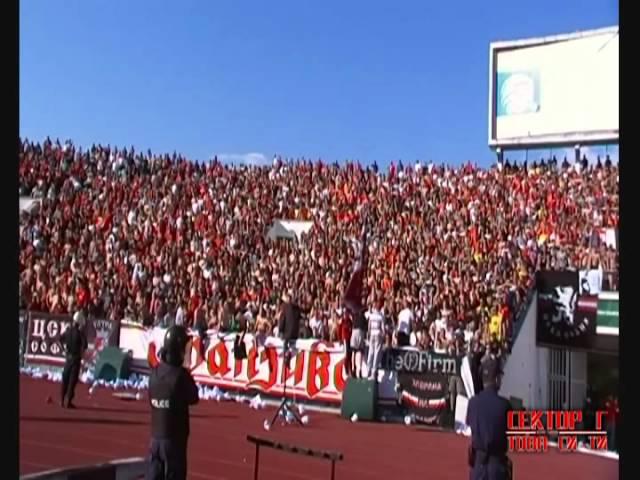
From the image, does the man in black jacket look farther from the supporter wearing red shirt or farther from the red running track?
the red running track

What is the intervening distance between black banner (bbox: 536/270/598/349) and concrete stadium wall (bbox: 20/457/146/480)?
27.3ft

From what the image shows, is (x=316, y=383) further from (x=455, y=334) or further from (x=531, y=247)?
(x=531, y=247)

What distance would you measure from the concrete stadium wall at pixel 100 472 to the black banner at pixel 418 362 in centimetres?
710

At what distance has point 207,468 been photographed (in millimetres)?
10312

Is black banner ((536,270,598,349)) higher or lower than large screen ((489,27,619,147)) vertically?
lower

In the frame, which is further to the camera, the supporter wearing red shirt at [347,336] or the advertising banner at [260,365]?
the advertising banner at [260,365]

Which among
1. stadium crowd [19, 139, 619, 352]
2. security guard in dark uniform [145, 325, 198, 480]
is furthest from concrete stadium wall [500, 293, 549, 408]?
security guard in dark uniform [145, 325, 198, 480]

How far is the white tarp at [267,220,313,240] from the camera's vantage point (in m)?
22.3

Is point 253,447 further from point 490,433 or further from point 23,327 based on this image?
point 23,327

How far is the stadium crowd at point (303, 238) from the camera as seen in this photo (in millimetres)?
16562

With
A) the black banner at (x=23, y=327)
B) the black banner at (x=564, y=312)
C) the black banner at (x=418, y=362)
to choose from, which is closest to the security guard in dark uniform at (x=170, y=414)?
the black banner at (x=418, y=362)

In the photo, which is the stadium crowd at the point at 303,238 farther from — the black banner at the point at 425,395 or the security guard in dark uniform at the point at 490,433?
the security guard in dark uniform at the point at 490,433

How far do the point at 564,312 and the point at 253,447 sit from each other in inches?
233
